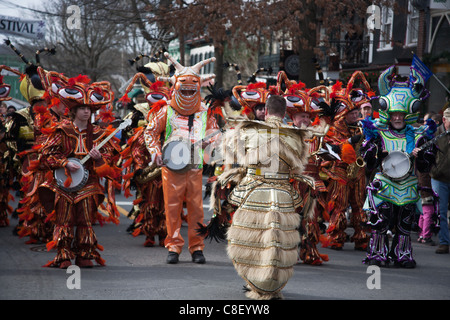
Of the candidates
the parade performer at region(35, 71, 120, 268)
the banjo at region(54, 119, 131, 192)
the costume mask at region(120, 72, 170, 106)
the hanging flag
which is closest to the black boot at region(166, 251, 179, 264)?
the parade performer at region(35, 71, 120, 268)

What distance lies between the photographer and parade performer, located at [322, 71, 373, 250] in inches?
412

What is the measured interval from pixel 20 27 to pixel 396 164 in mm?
14623

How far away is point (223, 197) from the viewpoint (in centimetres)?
732

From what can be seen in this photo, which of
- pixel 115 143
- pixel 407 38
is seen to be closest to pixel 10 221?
pixel 115 143

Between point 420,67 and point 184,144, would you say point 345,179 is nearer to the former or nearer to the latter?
point 420,67

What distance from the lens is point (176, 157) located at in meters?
9.00

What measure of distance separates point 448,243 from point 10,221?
7.46 metres

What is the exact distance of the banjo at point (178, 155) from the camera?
899cm

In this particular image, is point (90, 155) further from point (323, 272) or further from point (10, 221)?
point (10, 221)

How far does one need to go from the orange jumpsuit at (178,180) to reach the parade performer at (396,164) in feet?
7.07

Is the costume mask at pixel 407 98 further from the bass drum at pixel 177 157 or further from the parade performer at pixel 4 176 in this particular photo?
the parade performer at pixel 4 176

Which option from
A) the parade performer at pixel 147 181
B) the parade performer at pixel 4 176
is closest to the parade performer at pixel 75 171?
the parade performer at pixel 147 181

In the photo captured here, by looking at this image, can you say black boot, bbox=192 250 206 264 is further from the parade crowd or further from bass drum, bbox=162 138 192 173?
bass drum, bbox=162 138 192 173
